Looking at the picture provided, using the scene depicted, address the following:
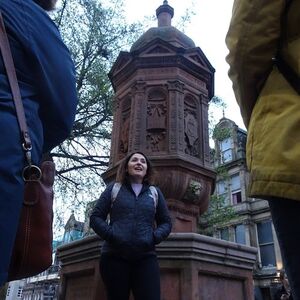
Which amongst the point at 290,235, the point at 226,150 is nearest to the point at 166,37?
the point at 290,235

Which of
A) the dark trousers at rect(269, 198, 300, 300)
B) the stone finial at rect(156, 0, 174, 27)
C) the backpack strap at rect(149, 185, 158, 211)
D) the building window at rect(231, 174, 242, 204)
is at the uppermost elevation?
the building window at rect(231, 174, 242, 204)

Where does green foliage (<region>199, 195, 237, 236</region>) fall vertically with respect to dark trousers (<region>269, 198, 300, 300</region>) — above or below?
above

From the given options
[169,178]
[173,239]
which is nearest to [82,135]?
[169,178]

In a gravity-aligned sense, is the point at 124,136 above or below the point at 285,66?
above

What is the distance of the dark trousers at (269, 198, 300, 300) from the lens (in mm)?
1380

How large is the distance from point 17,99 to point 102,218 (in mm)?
2125

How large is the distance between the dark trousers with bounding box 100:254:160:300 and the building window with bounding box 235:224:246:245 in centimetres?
2535

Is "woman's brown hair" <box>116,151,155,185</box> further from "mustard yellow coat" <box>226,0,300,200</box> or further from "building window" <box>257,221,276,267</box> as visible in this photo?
"building window" <box>257,221,276,267</box>

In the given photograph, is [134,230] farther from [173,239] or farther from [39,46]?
[39,46]

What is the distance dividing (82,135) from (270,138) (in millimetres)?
11972

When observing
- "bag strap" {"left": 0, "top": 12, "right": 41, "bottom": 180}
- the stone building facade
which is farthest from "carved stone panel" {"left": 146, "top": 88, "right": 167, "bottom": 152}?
the stone building facade

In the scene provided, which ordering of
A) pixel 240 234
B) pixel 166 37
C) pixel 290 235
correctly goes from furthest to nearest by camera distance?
pixel 240 234
pixel 166 37
pixel 290 235

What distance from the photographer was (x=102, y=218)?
345 cm

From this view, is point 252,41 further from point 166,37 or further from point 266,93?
point 166,37
